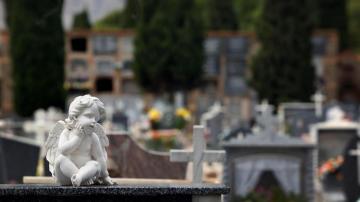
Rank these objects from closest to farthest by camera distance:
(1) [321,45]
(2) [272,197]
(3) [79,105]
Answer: (3) [79,105] < (2) [272,197] < (1) [321,45]

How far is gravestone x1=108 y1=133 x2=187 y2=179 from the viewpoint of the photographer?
11016mm

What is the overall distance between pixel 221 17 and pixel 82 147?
167 ft

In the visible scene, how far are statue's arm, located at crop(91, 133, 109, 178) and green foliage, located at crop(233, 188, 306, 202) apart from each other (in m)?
6.27

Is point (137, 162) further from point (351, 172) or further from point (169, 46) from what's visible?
point (169, 46)

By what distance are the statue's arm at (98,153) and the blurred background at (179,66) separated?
918 cm

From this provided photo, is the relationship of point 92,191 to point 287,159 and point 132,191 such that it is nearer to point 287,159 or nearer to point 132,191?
point 132,191

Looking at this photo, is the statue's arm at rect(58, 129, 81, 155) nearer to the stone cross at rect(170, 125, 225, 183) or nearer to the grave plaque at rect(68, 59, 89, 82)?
the stone cross at rect(170, 125, 225, 183)

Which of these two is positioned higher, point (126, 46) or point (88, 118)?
point (126, 46)

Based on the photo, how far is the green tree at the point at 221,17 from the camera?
188 feet

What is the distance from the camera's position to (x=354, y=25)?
70562 mm

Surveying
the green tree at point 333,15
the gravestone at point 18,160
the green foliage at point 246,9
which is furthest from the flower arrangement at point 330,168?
the green foliage at point 246,9

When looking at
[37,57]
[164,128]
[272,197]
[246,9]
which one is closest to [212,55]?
[37,57]

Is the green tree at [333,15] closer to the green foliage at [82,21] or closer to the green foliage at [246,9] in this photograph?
the green foliage at [82,21]

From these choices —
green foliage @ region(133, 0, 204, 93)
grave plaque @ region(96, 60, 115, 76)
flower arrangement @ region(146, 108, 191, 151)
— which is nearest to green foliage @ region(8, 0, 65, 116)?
flower arrangement @ region(146, 108, 191, 151)
